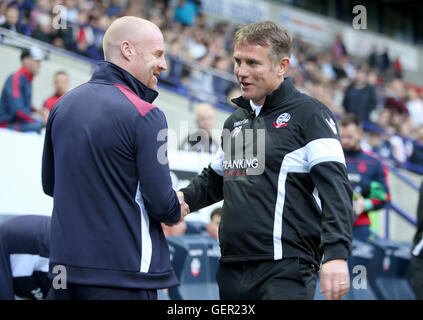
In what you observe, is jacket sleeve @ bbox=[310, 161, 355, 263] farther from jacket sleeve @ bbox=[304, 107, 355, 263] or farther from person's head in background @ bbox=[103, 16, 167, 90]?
person's head in background @ bbox=[103, 16, 167, 90]

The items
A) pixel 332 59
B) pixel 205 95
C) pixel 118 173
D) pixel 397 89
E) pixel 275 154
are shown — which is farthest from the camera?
pixel 332 59

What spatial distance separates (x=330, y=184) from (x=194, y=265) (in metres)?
3.04

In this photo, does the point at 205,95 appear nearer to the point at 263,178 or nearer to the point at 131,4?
the point at 131,4

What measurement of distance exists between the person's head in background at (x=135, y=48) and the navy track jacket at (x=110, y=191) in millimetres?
217

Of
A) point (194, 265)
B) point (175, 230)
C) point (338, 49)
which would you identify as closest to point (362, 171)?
point (175, 230)

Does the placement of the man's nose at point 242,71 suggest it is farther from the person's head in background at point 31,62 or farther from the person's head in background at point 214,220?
the person's head in background at point 31,62

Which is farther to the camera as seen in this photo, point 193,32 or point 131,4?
point 193,32

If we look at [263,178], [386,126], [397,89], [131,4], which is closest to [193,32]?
[131,4]

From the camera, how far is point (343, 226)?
10.3 ft

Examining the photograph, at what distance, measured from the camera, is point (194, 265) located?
600cm

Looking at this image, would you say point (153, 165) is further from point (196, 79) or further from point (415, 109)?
point (415, 109)

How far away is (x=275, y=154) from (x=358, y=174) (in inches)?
158

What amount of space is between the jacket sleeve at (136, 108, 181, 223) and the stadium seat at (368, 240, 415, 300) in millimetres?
4776

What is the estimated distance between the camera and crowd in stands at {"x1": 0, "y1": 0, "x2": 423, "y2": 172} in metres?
11.4
